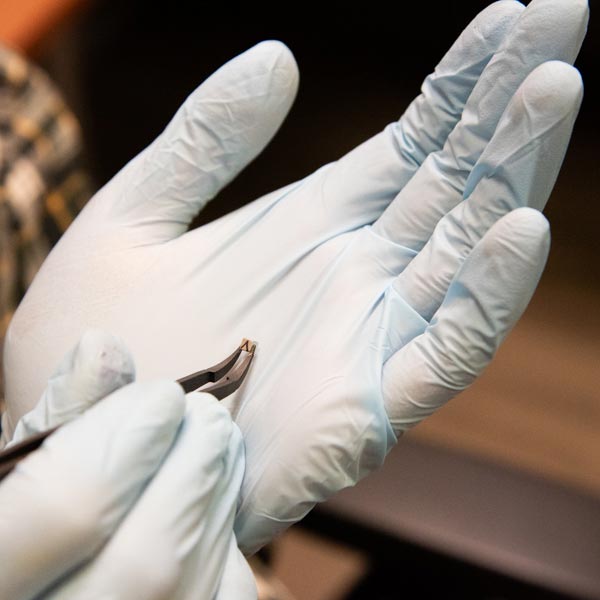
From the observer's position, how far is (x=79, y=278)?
67 centimetres

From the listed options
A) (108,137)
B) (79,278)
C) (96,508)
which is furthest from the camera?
(108,137)

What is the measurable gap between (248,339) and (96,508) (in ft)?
0.66

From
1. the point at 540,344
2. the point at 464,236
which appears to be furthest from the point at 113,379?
the point at 540,344

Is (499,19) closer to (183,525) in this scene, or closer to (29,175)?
(183,525)

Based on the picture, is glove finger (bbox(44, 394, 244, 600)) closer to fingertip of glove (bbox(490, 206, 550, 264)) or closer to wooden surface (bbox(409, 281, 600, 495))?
fingertip of glove (bbox(490, 206, 550, 264))

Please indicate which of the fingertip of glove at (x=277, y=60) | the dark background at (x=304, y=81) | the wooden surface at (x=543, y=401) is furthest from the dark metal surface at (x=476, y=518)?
the dark background at (x=304, y=81)

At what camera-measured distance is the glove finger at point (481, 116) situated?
0.51 meters

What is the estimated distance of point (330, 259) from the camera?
24.7 inches

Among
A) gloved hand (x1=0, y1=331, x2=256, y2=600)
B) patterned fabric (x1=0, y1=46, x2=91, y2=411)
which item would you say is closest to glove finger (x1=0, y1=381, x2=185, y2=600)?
gloved hand (x1=0, y1=331, x2=256, y2=600)

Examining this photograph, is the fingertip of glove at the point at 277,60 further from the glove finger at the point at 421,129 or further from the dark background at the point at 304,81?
the dark background at the point at 304,81

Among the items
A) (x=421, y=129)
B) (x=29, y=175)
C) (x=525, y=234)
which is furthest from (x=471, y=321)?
(x=29, y=175)

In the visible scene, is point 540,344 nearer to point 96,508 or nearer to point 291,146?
point 291,146

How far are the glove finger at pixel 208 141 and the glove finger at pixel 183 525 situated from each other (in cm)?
21

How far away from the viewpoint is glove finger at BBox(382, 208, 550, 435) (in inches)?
19.3
